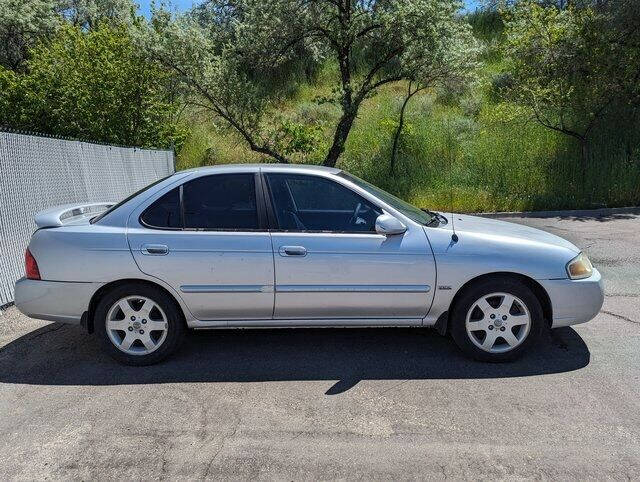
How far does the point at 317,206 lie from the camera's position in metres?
4.62

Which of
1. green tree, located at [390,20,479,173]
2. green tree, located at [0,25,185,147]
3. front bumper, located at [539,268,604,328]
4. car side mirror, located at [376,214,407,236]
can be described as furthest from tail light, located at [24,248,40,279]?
green tree, located at [390,20,479,173]

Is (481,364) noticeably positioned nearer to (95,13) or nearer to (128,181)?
(128,181)

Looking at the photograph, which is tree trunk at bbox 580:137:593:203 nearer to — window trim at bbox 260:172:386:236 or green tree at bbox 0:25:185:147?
green tree at bbox 0:25:185:147

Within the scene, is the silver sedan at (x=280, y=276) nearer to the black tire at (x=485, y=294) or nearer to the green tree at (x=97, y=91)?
the black tire at (x=485, y=294)

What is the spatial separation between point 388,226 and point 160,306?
6.35ft

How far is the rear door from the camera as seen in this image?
161 inches

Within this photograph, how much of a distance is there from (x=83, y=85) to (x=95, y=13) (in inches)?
647

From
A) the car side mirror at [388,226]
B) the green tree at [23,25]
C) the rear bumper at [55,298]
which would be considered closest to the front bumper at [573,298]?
the car side mirror at [388,226]

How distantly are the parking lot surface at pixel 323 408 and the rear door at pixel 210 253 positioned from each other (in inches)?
22.5

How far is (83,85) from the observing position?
44.0ft

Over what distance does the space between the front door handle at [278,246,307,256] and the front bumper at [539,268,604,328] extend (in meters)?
1.90

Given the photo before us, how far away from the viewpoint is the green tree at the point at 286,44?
13.3m

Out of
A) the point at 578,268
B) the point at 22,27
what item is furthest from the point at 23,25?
the point at 578,268

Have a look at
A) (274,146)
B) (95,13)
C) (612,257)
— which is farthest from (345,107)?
(95,13)
